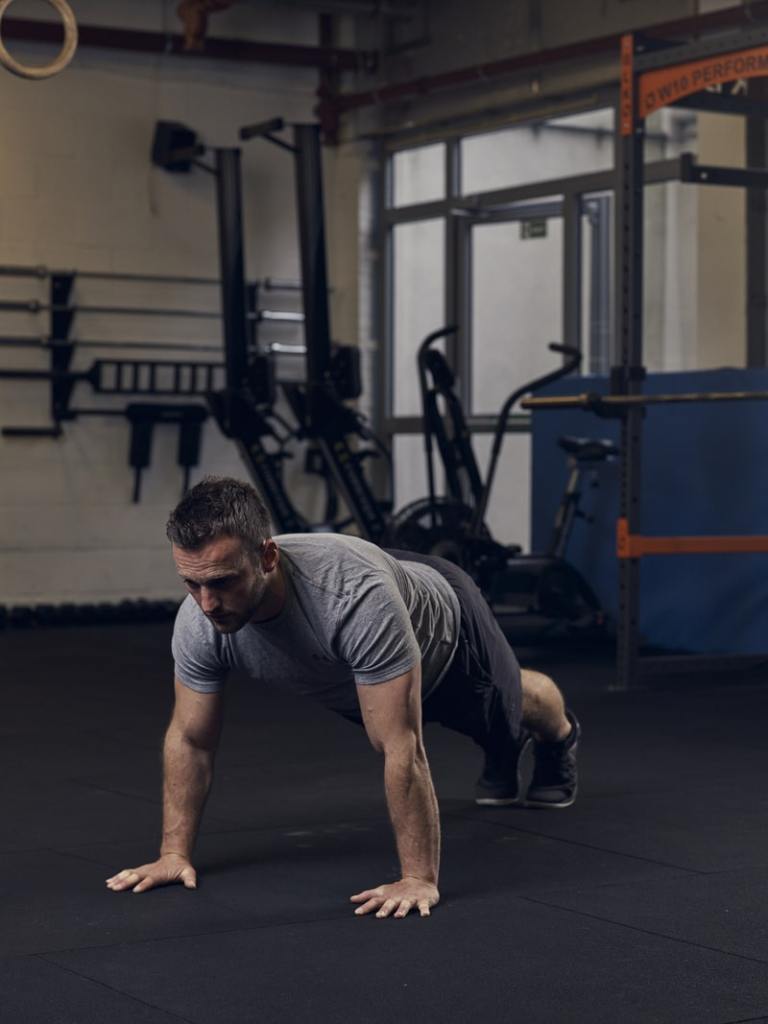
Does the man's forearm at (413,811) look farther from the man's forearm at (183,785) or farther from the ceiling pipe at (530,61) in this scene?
the ceiling pipe at (530,61)

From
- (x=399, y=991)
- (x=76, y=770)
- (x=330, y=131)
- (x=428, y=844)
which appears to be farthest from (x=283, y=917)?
(x=330, y=131)

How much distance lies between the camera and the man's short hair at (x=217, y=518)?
257cm

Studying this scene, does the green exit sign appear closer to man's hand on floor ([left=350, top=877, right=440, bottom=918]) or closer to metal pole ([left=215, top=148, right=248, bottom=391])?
metal pole ([left=215, top=148, right=248, bottom=391])

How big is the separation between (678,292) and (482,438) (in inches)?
56.2

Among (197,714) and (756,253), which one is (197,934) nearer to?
(197,714)

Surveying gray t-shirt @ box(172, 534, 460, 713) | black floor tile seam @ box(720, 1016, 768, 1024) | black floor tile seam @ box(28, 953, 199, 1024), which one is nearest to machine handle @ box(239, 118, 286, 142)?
gray t-shirt @ box(172, 534, 460, 713)

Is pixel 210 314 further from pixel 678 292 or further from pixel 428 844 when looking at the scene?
pixel 428 844

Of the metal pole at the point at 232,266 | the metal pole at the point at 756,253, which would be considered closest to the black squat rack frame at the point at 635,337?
the metal pole at the point at 756,253

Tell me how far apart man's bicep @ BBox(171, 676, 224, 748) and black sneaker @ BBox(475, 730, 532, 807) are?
91cm

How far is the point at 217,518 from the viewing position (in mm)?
2586

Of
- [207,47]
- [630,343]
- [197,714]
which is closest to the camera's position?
[197,714]

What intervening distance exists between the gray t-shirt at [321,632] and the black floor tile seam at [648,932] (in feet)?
1.53

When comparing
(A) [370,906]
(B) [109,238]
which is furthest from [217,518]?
(B) [109,238]

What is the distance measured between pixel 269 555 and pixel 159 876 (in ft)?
2.15
